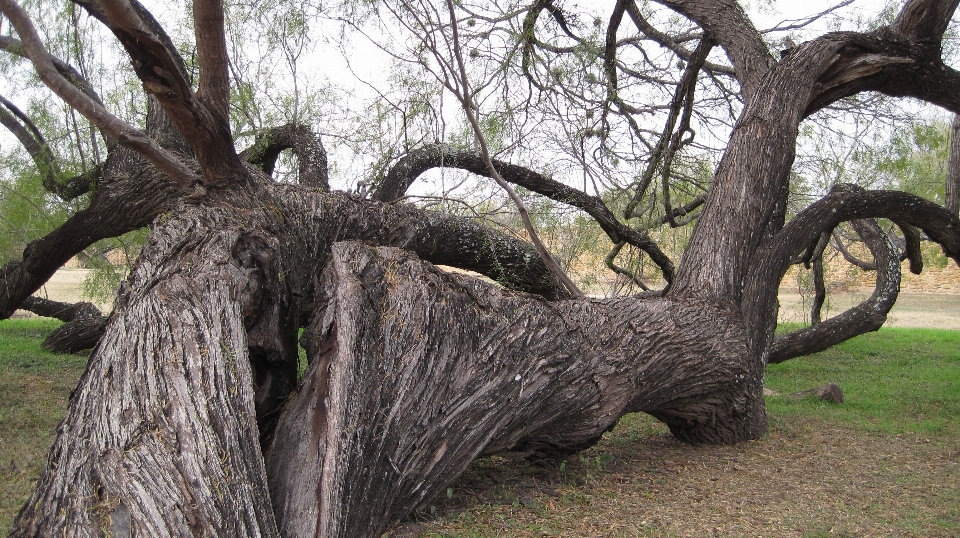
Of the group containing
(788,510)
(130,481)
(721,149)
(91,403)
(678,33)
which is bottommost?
(788,510)

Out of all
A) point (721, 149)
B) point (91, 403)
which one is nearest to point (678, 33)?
point (721, 149)

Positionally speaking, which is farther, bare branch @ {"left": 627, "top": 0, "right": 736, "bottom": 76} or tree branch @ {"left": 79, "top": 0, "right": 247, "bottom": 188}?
bare branch @ {"left": 627, "top": 0, "right": 736, "bottom": 76}

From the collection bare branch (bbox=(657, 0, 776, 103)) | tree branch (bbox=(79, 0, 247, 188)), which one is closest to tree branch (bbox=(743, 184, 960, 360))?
bare branch (bbox=(657, 0, 776, 103))

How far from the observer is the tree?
6.91 feet

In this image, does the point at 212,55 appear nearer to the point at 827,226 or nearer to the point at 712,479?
the point at 712,479

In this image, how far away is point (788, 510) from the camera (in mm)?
3078

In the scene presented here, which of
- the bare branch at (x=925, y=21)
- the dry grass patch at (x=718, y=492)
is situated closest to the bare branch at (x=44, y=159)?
the dry grass patch at (x=718, y=492)

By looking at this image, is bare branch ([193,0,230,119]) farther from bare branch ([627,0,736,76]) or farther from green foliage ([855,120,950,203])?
green foliage ([855,120,950,203])

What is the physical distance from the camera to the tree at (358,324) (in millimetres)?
2107

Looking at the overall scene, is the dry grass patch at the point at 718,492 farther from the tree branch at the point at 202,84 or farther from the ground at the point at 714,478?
the tree branch at the point at 202,84

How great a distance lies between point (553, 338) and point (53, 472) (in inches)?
75.2

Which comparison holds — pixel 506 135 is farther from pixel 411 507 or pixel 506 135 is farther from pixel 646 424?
pixel 411 507

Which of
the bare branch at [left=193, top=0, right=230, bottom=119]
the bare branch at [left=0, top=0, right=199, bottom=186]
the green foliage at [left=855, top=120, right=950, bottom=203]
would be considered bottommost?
the bare branch at [left=0, top=0, right=199, bottom=186]

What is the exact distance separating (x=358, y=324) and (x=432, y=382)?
1.14ft
